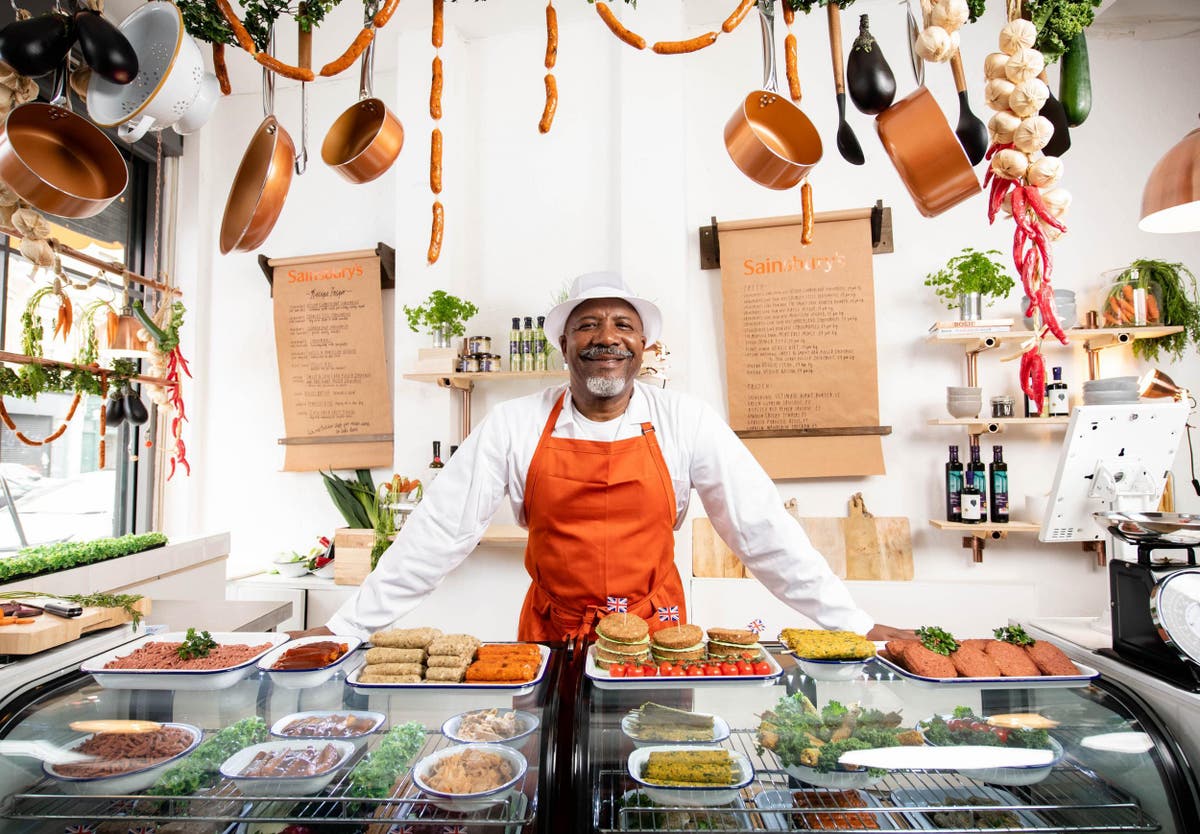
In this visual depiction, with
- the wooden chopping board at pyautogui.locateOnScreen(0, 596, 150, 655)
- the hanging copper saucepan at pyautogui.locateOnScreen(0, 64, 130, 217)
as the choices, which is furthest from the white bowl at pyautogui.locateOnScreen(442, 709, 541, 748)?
the hanging copper saucepan at pyautogui.locateOnScreen(0, 64, 130, 217)

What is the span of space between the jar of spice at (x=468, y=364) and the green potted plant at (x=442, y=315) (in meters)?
0.14

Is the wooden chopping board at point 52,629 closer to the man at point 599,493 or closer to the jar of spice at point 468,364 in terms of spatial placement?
the man at point 599,493

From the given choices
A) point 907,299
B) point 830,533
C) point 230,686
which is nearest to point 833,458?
point 830,533

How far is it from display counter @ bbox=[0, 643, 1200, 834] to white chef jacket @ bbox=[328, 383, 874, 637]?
616 millimetres

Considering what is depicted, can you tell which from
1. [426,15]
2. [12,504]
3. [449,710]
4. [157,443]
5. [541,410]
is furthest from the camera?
[157,443]

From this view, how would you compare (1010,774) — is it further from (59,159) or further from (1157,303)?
(1157,303)

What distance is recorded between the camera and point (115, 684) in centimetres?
142

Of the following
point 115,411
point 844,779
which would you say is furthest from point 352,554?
point 844,779

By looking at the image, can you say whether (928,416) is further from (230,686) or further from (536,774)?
(230,686)

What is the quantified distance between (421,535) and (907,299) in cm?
322

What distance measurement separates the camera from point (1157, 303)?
11.2 ft

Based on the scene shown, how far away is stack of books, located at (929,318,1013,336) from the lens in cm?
345

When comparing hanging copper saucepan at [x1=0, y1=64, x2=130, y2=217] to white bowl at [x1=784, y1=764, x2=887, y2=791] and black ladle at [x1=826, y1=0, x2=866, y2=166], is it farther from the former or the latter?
white bowl at [x1=784, y1=764, x2=887, y2=791]

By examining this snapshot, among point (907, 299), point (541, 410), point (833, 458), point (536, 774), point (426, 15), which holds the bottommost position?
point (536, 774)
